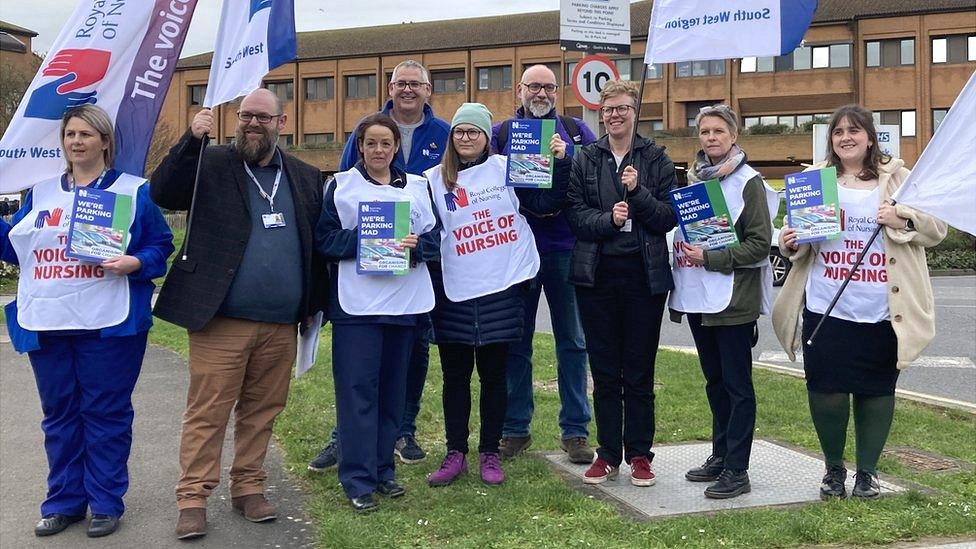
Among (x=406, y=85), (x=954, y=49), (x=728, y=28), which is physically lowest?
(x=406, y=85)

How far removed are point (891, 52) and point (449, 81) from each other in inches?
1119

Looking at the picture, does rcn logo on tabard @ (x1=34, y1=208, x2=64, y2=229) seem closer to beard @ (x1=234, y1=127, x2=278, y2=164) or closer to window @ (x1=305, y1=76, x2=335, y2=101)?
beard @ (x1=234, y1=127, x2=278, y2=164)

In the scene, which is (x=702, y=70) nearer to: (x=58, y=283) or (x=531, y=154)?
(x=531, y=154)

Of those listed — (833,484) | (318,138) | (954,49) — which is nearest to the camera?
(833,484)

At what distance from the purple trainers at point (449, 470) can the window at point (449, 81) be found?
196 ft

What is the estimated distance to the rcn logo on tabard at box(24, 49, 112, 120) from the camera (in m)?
4.77

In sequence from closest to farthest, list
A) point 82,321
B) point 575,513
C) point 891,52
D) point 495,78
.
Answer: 1. point 82,321
2. point 575,513
3. point 891,52
4. point 495,78

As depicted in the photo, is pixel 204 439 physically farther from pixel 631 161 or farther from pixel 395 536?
pixel 631 161

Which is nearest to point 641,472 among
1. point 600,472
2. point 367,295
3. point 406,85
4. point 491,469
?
point 600,472

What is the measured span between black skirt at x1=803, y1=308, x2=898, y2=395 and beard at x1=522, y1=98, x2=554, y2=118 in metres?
1.99

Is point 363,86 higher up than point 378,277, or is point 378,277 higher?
point 363,86

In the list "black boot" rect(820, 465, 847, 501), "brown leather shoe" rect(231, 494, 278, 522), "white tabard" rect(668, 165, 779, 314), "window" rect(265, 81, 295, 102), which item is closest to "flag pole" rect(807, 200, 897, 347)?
"white tabard" rect(668, 165, 779, 314)

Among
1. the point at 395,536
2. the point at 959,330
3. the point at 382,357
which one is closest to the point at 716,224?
the point at 382,357

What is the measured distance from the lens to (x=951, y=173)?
179 inches
